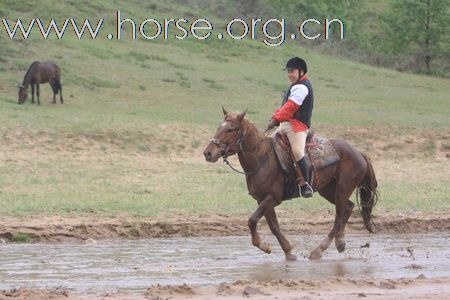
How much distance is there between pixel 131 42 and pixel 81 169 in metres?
21.4

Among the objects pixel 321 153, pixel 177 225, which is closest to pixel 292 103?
pixel 321 153

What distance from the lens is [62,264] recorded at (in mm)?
10781

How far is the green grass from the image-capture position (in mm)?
17078

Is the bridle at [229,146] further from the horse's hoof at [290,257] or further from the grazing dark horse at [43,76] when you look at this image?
the grazing dark horse at [43,76]

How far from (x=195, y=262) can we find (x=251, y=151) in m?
1.53

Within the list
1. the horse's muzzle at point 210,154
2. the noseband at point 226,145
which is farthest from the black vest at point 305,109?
the horse's muzzle at point 210,154

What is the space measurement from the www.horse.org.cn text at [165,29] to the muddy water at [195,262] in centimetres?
2476

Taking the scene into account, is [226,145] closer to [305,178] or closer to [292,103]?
[292,103]

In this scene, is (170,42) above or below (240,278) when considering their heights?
above

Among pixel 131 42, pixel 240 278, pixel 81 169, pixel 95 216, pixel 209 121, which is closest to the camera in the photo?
pixel 240 278

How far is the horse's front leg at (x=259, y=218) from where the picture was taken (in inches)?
443

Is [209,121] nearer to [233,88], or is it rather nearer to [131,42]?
[233,88]

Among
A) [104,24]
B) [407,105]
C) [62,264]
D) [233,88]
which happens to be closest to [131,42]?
[104,24]

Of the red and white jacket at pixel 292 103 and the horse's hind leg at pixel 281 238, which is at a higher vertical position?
the red and white jacket at pixel 292 103
